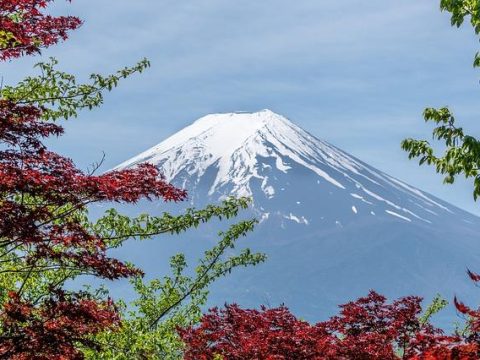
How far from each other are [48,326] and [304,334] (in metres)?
7.08

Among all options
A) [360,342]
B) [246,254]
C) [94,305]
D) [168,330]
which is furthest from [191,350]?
[94,305]

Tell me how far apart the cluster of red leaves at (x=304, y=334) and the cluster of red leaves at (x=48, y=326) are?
570cm

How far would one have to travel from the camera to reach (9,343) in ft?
27.6

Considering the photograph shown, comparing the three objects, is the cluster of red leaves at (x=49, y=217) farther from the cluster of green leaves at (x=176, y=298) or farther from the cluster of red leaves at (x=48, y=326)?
the cluster of green leaves at (x=176, y=298)

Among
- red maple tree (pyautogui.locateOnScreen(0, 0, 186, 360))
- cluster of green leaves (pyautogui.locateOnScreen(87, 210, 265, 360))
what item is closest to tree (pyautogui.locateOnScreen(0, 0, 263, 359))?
red maple tree (pyautogui.locateOnScreen(0, 0, 186, 360))

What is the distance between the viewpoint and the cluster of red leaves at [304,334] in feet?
47.5

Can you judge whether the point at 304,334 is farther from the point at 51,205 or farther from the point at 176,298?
the point at 51,205

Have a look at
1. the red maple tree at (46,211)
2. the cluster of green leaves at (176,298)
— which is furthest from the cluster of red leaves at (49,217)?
the cluster of green leaves at (176,298)

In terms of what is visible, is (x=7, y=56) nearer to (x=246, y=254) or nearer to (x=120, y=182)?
(x=120, y=182)

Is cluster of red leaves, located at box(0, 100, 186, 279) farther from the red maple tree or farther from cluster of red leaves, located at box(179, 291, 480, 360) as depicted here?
cluster of red leaves, located at box(179, 291, 480, 360)

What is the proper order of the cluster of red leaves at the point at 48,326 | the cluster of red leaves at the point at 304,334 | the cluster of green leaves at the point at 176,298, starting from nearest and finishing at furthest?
the cluster of red leaves at the point at 48,326 → the cluster of red leaves at the point at 304,334 → the cluster of green leaves at the point at 176,298

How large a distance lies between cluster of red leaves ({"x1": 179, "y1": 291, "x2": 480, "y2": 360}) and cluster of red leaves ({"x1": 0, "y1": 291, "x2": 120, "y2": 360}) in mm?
5705

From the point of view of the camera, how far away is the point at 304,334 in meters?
14.6

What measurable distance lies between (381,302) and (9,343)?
10.8 metres
